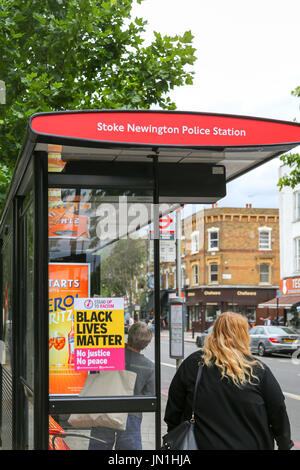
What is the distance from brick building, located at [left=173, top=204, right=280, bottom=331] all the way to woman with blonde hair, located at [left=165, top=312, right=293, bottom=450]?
52.2m

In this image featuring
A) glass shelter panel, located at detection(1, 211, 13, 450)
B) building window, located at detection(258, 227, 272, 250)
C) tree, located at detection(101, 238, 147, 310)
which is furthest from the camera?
building window, located at detection(258, 227, 272, 250)

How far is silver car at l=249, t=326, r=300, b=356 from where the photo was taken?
2808 centimetres

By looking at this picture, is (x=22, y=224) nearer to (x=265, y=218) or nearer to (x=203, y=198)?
(x=203, y=198)

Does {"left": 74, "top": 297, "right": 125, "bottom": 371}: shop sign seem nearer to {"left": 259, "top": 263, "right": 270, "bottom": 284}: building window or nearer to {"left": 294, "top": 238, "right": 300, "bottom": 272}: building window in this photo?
{"left": 294, "top": 238, "right": 300, "bottom": 272}: building window

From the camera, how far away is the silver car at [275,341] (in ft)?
92.1

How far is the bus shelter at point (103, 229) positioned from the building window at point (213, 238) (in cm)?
5174

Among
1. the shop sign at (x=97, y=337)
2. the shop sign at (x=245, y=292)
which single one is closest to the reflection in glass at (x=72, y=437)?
the shop sign at (x=97, y=337)

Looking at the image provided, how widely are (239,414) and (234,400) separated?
3.2 inches

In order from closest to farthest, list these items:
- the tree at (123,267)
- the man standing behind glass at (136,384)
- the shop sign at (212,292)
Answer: the man standing behind glass at (136,384), the tree at (123,267), the shop sign at (212,292)

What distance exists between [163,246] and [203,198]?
524 centimetres

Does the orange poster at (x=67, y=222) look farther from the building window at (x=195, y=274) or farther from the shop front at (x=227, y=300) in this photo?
the building window at (x=195, y=274)

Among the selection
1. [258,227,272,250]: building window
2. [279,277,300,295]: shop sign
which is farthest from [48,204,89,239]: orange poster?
[258,227,272,250]: building window

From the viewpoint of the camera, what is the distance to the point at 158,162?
18.2 ft
